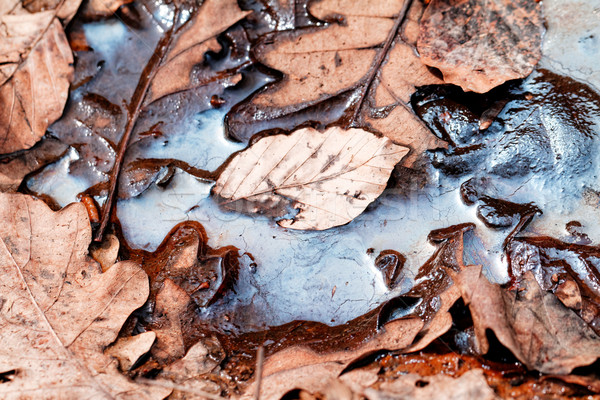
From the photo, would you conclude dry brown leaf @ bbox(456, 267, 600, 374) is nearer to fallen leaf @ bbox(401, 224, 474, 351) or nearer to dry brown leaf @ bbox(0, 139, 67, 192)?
fallen leaf @ bbox(401, 224, 474, 351)

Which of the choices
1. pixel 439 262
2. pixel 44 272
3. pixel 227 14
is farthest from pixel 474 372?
pixel 227 14

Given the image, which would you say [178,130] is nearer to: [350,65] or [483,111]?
[350,65]

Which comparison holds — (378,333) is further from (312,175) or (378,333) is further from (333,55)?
(333,55)

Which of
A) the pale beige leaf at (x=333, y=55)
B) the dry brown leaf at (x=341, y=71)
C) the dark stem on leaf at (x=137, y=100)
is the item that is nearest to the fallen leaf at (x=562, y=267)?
the dry brown leaf at (x=341, y=71)

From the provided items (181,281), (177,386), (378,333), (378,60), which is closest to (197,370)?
(177,386)

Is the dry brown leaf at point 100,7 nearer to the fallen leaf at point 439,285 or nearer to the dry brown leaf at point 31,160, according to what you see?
the dry brown leaf at point 31,160

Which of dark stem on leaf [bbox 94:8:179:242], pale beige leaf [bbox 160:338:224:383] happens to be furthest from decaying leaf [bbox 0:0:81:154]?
pale beige leaf [bbox 160:338:224:383]
